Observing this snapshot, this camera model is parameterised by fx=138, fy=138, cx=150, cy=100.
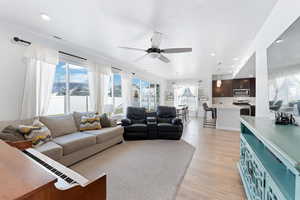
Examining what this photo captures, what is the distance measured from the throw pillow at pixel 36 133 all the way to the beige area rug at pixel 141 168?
0.70 meters

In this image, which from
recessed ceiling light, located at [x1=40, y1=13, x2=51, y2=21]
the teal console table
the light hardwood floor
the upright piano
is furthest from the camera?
recessed ceiling light, located at [x1=40, y1=13, x2=51, y2=21]

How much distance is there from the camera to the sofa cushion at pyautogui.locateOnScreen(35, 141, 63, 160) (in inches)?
83.0

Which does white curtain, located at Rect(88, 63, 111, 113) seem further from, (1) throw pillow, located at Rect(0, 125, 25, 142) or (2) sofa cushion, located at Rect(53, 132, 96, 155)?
(1) throw pillow, located at Rect(0, 125, 25, 142)

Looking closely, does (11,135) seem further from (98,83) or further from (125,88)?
(125,88)

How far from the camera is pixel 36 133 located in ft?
7.56

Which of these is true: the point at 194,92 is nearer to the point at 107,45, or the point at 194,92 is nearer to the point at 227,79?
the point at 227,79

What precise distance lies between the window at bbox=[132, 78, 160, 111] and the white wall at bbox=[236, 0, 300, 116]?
15.4ft

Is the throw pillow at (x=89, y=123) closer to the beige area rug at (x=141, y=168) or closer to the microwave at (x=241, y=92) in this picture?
the beige area rug at (x=141, y=168)

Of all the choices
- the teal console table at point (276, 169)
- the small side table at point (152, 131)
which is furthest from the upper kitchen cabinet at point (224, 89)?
the teal console table at point (276, 169)

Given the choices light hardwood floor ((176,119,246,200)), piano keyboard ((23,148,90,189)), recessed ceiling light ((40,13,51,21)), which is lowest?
light hardwood floor ((176,119,246,200))

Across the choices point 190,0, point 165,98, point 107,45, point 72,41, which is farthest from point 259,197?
point 165,98

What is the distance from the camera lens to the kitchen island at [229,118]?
5376 millimetres

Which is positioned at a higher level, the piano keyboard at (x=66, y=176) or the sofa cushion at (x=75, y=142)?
the piano keyboard at (x=66, y=176)

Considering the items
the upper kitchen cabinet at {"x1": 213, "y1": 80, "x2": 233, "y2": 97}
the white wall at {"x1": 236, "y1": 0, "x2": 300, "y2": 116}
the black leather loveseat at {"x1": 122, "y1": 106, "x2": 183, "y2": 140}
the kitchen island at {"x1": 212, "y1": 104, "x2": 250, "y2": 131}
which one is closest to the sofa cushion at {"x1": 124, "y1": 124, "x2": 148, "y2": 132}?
the black leather loveseat at {"x1": 122, "y1": 106, "x2": 183, "y2": 140}
